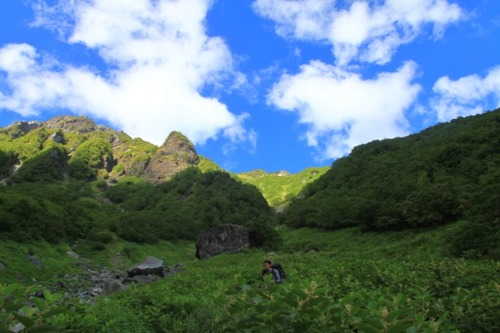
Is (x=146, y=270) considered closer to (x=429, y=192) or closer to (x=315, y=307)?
(x=429, y=192)

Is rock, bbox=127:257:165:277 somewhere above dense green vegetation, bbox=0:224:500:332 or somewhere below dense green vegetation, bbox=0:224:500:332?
above

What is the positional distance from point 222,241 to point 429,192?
85.4 feet

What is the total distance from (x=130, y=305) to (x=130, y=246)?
54.1 meters

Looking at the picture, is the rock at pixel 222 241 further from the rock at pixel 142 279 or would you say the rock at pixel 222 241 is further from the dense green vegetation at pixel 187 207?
the rock at pixel 142 279

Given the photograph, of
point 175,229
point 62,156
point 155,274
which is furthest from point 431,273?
point 62,156

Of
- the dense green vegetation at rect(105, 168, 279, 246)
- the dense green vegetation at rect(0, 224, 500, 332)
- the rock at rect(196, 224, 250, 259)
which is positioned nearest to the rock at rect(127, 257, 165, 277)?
the dense green vegetation at rect(0, 224, 500, 332)

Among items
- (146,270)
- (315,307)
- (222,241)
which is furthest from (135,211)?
(315,307)

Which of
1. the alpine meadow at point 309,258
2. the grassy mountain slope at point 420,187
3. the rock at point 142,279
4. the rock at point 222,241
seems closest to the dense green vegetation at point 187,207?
the alpine meadow at point 309,258

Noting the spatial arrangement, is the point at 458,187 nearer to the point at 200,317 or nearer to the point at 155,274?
the point at 155,274

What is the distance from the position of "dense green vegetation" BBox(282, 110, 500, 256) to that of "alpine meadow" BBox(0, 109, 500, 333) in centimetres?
17

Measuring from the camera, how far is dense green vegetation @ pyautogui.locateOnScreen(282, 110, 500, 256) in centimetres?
2717

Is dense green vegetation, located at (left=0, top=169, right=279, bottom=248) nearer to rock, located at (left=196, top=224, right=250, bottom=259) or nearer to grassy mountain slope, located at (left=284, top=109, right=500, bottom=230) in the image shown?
rock, located at (left=196, top=224, right=250, bottom=259)

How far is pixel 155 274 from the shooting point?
35.0 metres

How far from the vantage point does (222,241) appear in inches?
2031
